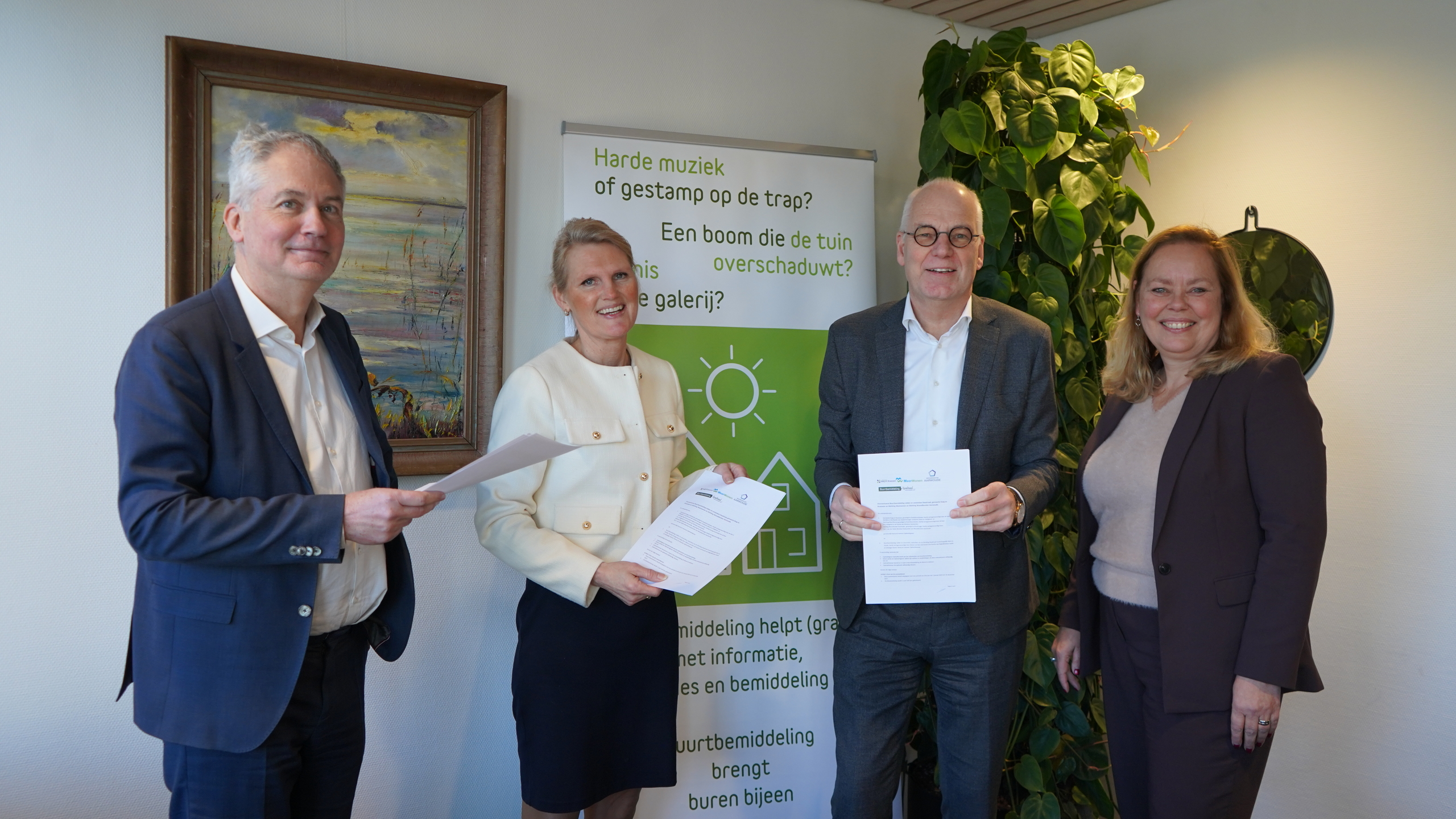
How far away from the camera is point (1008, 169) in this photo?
299cm

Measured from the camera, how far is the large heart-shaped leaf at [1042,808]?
2.96m

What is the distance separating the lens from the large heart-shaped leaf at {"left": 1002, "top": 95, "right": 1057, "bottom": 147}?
3.00 m

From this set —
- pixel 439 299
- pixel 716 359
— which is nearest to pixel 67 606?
pixel 439 299

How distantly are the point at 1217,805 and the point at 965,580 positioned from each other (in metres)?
0.72

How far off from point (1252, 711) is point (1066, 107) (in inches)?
77.7

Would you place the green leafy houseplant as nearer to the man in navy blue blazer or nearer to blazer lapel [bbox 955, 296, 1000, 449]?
blazer lapel [bbox 955, 296, 1000, 449]

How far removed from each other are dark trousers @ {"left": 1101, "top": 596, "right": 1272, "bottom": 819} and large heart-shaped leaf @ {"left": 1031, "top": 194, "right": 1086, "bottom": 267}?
1.21 m

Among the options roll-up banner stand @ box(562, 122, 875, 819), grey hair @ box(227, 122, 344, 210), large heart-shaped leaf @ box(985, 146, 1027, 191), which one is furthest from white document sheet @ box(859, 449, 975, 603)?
grey hair @ box(227, 122, 344, 210)

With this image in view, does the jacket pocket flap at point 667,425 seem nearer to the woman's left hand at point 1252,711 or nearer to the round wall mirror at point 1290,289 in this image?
the woman's left hand at point 1252,711

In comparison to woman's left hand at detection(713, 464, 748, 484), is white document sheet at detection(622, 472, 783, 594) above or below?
below

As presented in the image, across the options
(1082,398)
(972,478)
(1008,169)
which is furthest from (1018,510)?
(1008,169)

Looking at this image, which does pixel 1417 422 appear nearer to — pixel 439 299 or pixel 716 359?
pixel 716 359

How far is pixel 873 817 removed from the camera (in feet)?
8.35

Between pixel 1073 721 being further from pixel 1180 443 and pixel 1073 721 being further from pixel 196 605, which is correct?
pixel 196 605
